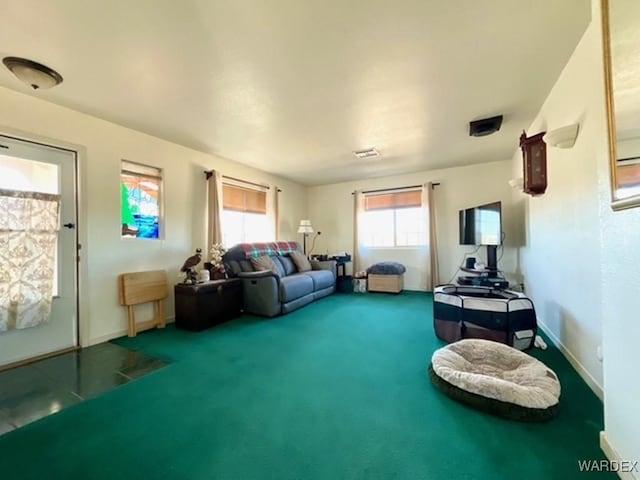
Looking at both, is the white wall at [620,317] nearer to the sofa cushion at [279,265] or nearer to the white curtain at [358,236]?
the sofa cushion at [279,265]

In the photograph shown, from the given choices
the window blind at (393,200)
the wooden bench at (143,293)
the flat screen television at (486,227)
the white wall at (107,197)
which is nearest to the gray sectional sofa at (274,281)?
the white wall at (107,197)

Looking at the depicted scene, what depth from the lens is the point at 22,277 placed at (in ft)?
8.39

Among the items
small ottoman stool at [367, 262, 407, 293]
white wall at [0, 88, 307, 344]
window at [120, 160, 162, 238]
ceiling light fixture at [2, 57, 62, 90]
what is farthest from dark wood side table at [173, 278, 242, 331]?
small ottoman stool at [367, 262, 407, 293]

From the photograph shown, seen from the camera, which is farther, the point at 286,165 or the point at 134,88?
the point at 286,165

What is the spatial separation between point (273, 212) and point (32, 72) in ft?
12.7

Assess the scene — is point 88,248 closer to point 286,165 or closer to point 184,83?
point 184,83

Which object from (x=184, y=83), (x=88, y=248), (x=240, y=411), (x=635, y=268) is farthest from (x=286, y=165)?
(x=635, y=268)

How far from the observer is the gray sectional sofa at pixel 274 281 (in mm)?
3896

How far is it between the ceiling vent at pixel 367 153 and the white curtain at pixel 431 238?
5.29 feet

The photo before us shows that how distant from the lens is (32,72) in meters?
2.13

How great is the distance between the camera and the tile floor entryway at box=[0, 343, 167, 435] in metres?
1.81

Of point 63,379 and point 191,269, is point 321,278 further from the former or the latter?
point 63,379

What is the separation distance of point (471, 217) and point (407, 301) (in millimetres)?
1723

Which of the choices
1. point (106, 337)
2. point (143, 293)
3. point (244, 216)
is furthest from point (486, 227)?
point (106, 337)
